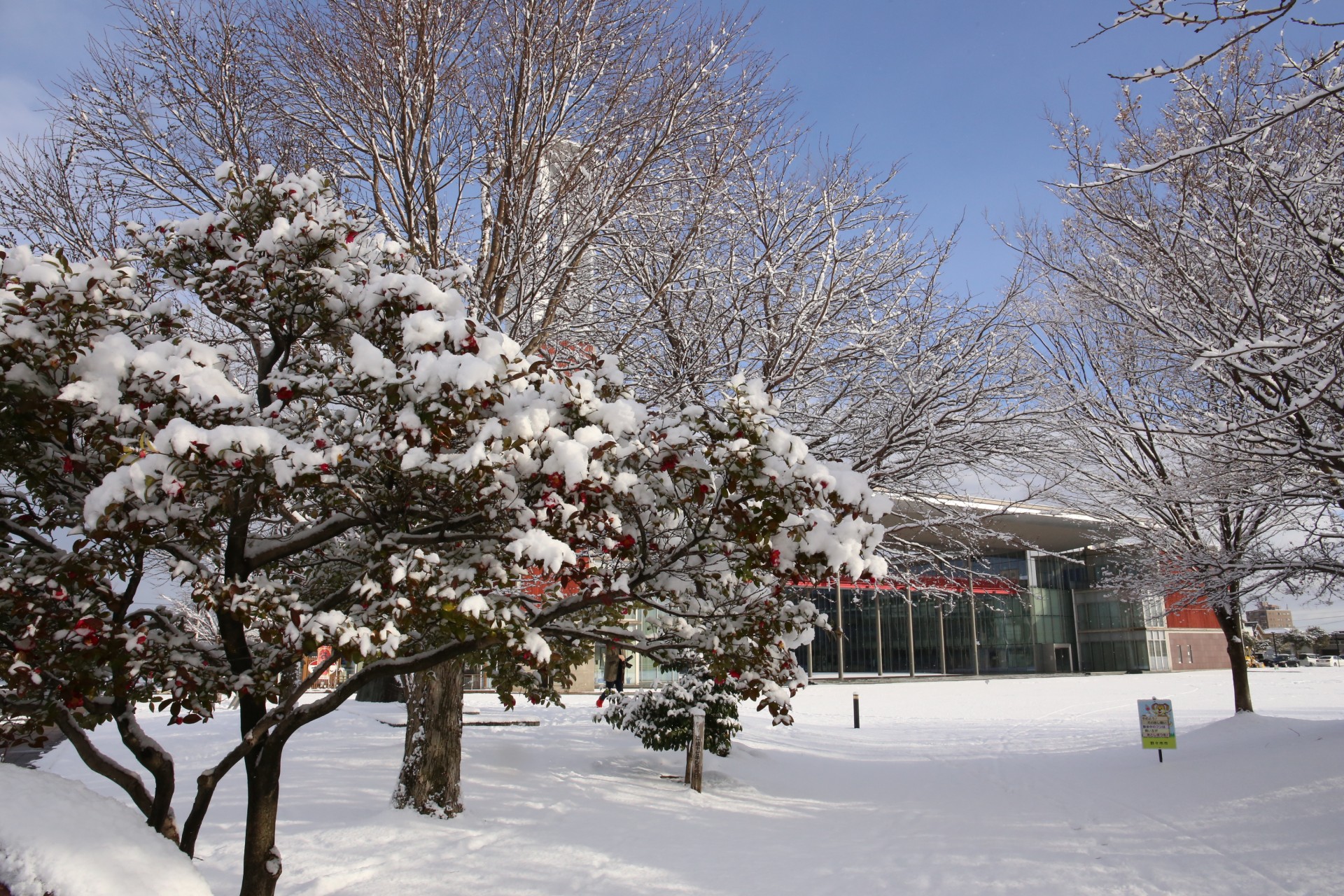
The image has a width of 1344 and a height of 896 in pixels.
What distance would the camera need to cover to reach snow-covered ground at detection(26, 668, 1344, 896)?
729 centimetres

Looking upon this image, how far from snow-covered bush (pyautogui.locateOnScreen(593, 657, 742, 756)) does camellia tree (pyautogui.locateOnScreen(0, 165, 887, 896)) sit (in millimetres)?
6855

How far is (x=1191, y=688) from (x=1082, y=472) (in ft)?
93.4

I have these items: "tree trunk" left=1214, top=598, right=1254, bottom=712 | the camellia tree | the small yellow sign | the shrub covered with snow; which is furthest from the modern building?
the shrub covered with snow

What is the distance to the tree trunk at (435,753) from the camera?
29.0 feet

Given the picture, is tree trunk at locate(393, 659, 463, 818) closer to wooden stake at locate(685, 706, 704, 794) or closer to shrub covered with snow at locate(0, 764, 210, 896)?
wooden stake at locate(685, 706, 704, 794)

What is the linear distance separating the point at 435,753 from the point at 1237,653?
15823 mm

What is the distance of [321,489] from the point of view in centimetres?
459

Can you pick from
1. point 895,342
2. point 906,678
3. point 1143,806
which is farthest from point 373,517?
point 906,678

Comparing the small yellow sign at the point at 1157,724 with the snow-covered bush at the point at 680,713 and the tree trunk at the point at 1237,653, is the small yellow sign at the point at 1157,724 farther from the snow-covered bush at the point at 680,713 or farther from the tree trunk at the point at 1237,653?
the snow-covered bush at the point at 680,713

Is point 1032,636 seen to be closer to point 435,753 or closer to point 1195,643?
point 1195,643

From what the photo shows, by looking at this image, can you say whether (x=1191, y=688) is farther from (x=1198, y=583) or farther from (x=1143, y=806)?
(x=1143, y=806)

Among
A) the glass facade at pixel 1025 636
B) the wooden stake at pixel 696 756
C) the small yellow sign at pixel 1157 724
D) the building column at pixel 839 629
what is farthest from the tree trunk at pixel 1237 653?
the glass facade at pixel 1025 636

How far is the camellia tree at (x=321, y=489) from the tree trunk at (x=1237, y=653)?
14778mm

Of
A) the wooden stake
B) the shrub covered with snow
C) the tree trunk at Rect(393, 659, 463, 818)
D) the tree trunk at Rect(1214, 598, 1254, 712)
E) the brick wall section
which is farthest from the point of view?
the brick wall section
